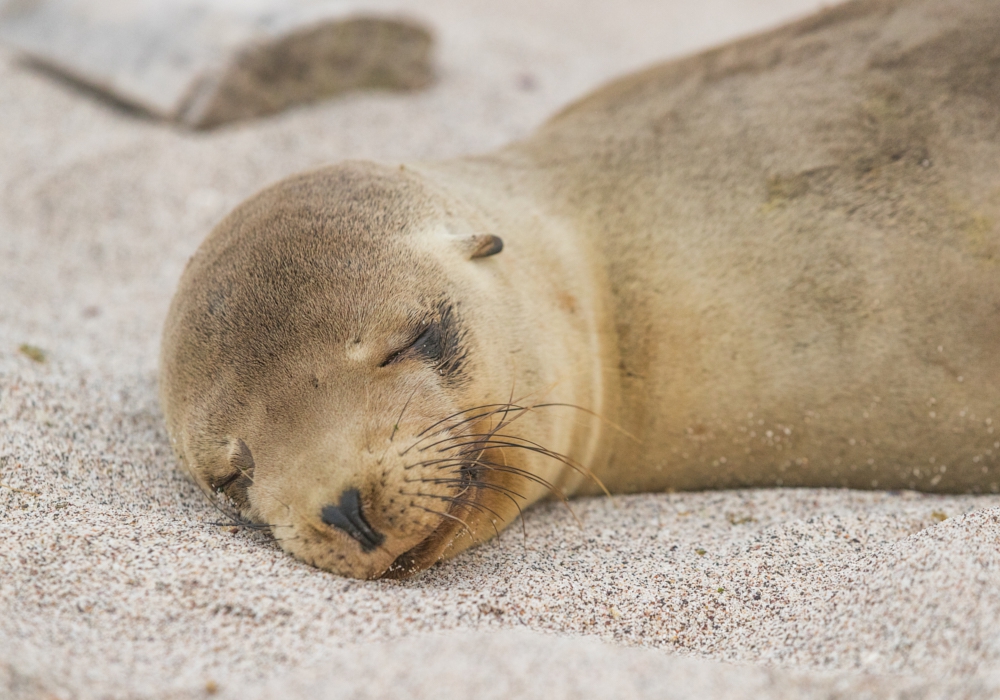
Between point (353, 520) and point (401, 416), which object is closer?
point (353, 520)

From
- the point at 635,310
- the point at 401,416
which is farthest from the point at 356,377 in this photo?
the point at 635,310

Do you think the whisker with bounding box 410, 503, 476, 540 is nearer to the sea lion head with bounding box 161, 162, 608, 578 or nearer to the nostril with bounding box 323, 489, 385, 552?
the sea lion head with bounding box 161, 162, 608, 578

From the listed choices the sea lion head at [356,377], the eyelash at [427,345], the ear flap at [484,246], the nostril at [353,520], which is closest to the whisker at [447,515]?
the sea lion head at [356,377]

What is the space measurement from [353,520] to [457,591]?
36 centimetres

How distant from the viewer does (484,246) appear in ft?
8.93

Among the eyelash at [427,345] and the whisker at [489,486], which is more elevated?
the eyelash at [427,345]

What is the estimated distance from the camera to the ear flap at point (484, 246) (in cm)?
270

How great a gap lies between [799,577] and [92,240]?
4.07 meters

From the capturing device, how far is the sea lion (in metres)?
2.35

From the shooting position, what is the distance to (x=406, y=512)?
220 cm

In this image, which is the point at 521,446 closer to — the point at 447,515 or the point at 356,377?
→ the point at 447,515

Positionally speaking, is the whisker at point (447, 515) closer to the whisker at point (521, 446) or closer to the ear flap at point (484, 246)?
the whisker at point (521, 446)

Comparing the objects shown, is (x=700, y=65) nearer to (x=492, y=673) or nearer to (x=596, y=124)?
(x=596, y=124)

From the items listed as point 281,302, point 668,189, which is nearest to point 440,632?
point 281,302
